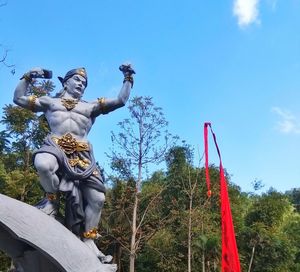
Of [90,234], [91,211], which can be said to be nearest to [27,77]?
[91,211]

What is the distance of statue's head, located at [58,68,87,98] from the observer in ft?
15.3

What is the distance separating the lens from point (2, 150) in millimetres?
18656

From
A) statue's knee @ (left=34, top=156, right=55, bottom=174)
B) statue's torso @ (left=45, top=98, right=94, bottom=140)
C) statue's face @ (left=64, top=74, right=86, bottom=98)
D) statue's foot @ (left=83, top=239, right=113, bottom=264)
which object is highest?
statue's face @ (left=64, top=74, right=86, bottom=98)

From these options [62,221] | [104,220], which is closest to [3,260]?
[104,220]

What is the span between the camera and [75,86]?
184 inches

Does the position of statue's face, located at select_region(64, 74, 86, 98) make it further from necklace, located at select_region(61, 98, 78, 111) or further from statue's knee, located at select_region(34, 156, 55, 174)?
statue's knee, located at select_region(34, 156, 55, 174)

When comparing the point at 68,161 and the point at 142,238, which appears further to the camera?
the point at 142,238

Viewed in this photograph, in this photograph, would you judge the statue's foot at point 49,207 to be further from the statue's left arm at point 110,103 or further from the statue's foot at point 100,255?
the statue's left arm at point 110,103

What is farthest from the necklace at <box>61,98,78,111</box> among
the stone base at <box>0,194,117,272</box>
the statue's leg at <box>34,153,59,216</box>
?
the stone base at <box>0,194,117,272</box>

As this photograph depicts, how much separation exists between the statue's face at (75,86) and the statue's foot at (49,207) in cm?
112

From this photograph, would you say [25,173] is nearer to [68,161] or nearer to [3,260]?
[3,260]

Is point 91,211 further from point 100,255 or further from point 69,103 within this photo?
point 69,103

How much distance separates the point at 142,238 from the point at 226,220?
9.53 metres

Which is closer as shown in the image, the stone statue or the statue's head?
the stone statue
